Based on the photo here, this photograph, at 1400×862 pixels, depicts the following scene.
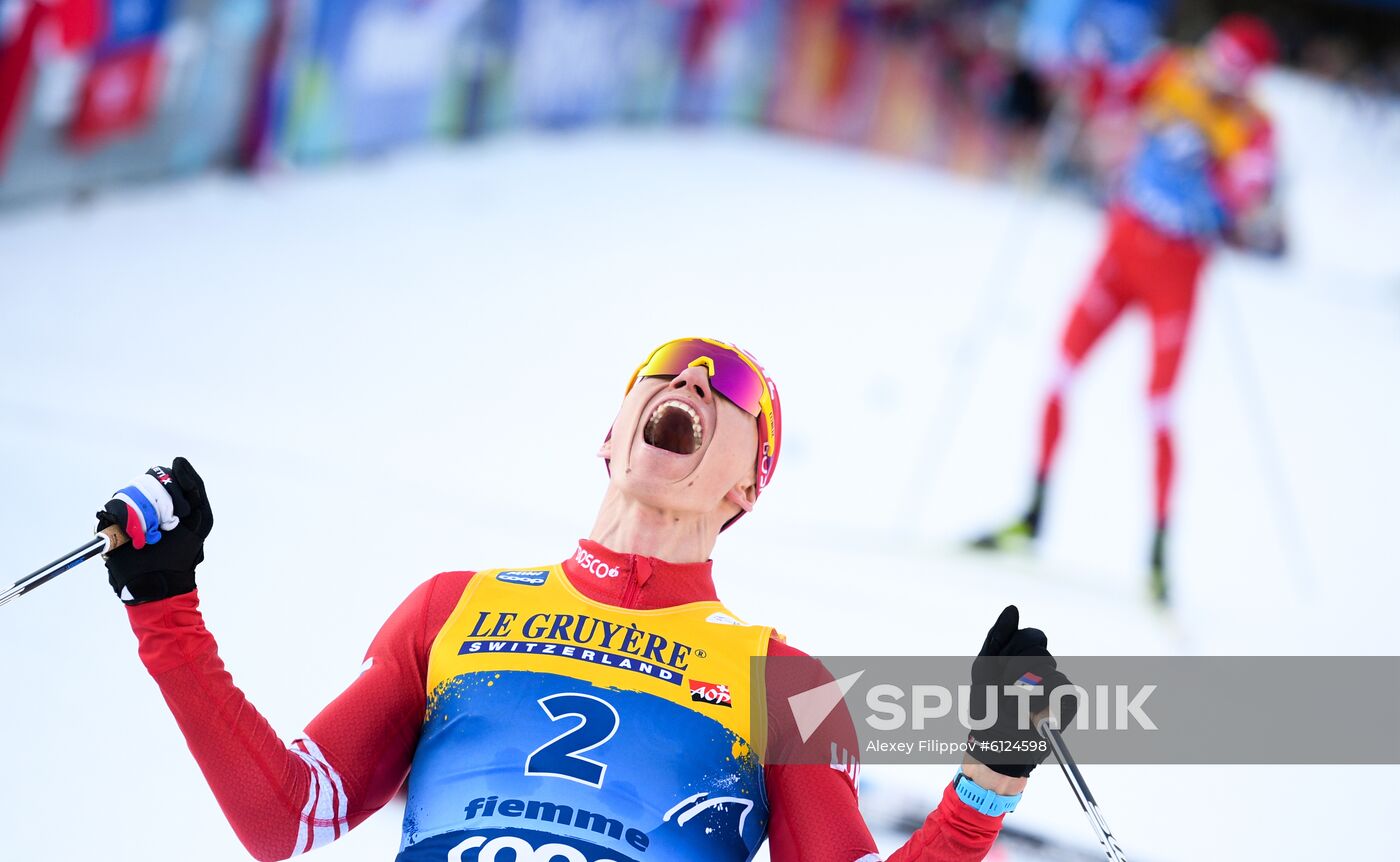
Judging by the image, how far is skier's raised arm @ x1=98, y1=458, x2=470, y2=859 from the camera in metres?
2.08

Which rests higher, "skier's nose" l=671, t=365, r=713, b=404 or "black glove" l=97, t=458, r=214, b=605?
"skier's nose" l=671, t=365, r=713, b=404

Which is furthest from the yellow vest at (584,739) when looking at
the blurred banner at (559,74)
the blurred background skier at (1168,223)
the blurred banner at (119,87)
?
the blurred banner at (119,87)

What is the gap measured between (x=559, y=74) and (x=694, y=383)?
12401 mm

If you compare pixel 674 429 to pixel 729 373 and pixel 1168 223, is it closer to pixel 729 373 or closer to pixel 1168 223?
pixel 729 373

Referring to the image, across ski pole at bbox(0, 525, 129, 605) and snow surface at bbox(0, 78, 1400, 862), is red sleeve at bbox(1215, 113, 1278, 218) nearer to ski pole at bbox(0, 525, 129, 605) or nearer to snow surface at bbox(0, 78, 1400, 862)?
snow surface at bbox(0, 78, 1400, 862)

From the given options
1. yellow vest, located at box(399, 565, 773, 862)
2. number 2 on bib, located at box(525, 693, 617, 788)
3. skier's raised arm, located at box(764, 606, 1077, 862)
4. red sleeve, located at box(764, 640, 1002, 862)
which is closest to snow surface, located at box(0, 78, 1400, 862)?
yellow vest, located at box(399, 565, 773, 862)

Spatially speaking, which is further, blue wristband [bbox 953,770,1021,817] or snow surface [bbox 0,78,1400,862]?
snow surface [bbox 0,78,1400,862]

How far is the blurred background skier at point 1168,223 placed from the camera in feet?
19.7

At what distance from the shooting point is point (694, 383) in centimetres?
267

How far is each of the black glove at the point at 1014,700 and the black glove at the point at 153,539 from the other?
113 cm

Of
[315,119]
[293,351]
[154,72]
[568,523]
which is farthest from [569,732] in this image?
[315,119]

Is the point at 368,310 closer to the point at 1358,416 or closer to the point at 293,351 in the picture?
the point at 293,351

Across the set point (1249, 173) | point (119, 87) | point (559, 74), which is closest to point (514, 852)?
point (1249, 173)

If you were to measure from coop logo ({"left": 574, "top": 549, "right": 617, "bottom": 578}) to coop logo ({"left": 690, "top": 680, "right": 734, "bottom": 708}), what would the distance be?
28cm
